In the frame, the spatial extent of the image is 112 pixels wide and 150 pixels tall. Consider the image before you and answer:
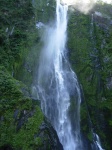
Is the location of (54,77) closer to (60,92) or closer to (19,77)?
(60,92)

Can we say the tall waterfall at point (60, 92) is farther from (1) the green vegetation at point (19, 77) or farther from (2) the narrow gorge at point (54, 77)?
(1) the green vegetation at point (19, 77)

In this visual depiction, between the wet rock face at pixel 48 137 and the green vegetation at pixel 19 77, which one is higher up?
the green vegetation at pixel 19 77

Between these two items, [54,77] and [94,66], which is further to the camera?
[94,66]

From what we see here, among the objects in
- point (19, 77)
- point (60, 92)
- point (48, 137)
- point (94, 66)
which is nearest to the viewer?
point (48, 137)

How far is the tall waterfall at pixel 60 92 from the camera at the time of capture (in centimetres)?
1804

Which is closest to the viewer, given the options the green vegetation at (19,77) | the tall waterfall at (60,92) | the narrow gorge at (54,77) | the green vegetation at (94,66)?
the green vegetation at (19,77)

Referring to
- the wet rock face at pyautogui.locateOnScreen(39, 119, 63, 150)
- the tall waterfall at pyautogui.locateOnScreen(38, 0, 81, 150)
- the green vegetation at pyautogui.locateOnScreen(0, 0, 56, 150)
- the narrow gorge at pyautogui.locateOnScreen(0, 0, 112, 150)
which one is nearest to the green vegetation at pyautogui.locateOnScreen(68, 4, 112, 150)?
the narrow gorge at pyautogui.locateOnScreen(0, 0, 112, 150)

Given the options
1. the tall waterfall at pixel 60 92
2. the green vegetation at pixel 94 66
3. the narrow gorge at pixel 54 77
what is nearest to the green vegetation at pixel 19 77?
the narrow gorge at pixel 54 77

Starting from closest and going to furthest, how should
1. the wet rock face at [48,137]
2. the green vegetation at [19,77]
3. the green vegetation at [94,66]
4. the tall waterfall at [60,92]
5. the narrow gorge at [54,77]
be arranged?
1. the green vegetation at [19,77]
2. the wet rock face at [48,137]
3. the narrow gorge at [54,77]
4. the tall waterfall at [60,92]
5. the green vegetation at [94,66]

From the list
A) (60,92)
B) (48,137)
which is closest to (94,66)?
(60,92)

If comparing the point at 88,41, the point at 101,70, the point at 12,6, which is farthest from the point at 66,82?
the point at 12,6

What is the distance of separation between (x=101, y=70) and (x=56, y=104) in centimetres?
651

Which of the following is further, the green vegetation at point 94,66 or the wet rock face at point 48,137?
the green vegetation at point 94,66

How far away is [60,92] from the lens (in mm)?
20062
